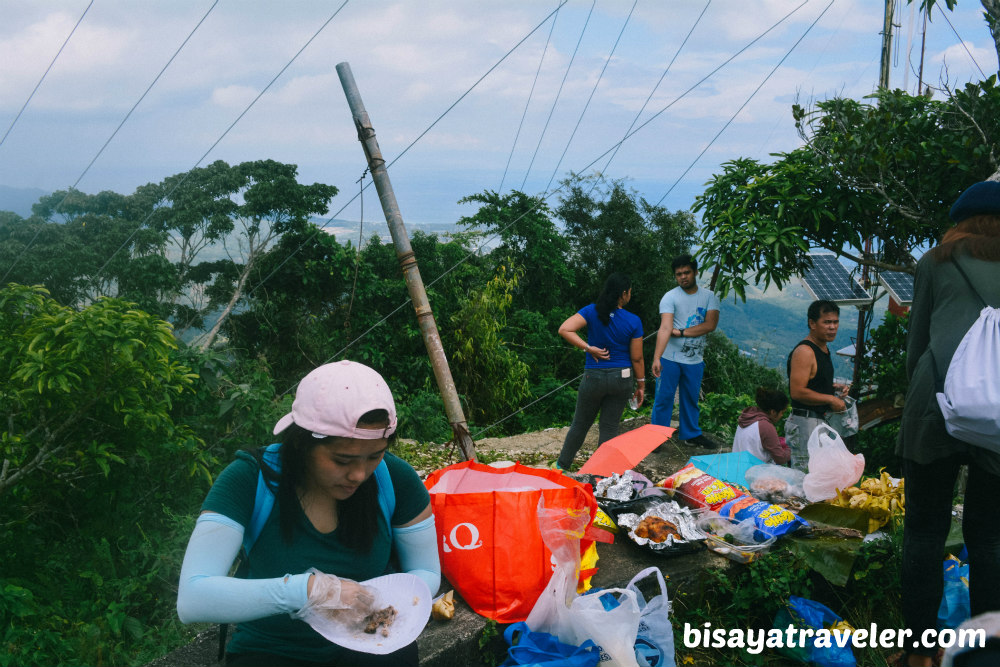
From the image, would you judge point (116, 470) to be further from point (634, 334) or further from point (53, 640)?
point (634, 334)

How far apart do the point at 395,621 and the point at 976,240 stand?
2.19m

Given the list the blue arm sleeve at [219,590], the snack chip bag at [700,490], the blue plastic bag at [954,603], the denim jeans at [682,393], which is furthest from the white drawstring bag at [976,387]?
the denim jeans at [682,393]

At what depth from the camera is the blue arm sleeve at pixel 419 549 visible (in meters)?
1.88

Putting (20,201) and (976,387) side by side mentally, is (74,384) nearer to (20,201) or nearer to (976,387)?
(976,387)

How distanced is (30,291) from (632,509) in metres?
3.16

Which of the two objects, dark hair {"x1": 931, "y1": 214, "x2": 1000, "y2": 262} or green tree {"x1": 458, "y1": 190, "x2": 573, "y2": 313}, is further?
green tree {"x1": 458, "y1": 190, "x2": 573, "y2": 313}

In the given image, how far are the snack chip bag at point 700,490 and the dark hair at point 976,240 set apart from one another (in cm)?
160

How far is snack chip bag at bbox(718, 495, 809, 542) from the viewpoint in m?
3.17

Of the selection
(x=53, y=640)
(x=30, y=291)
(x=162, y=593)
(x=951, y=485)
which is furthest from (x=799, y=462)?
(x=30, y=291)

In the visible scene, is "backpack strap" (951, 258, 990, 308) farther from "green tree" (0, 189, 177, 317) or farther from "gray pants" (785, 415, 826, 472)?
→ "green tree" (0, 189, 177, 317)

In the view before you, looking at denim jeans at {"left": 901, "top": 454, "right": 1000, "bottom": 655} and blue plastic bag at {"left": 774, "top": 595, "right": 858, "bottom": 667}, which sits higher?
denim jeans at {"left": 901, "top": 454, "right": 1000, "bottom": 655}

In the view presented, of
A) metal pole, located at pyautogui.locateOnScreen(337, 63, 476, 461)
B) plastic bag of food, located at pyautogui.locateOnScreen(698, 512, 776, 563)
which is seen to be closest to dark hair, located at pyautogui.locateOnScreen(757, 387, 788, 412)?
plastic bag of food, located at pyautogui.locateOnScreen(698, 512, 776, 563)

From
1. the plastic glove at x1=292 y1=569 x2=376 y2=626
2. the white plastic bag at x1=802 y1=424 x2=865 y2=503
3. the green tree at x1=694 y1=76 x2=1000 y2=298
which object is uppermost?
the green tree at x1=694 y1=76 x2=1000 y2=298

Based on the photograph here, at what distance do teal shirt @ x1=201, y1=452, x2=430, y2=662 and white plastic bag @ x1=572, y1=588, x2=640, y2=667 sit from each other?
2.70ft
